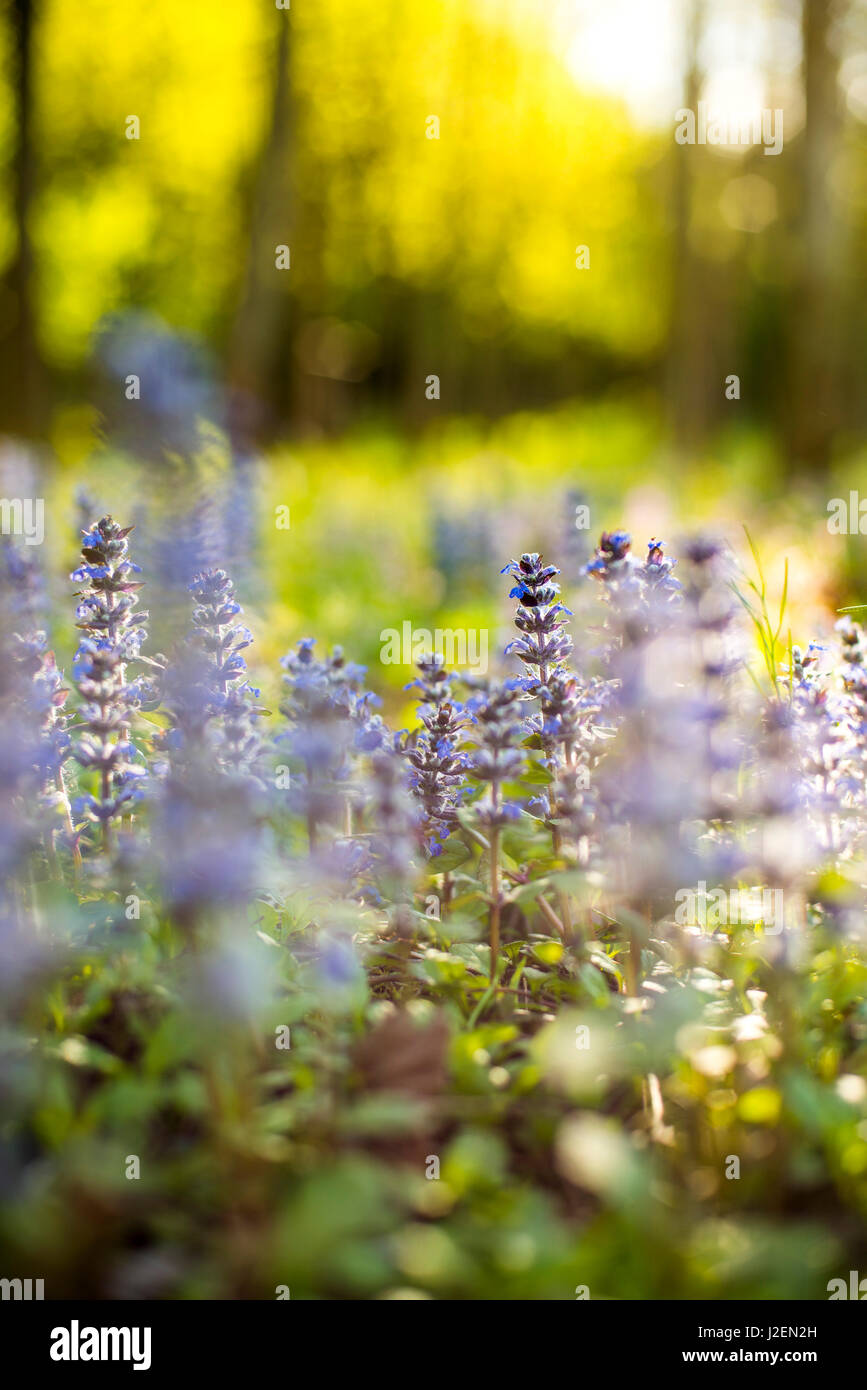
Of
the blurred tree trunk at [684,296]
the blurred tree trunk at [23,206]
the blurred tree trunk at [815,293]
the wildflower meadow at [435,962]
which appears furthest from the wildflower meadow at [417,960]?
the blurred tree trunk at [684,296]

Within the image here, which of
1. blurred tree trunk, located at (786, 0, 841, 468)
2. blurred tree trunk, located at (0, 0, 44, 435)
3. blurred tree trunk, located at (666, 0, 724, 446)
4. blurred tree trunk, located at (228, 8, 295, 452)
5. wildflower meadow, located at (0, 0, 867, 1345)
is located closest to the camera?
wildflower meadow, located at (0, 0, 867, 1345)

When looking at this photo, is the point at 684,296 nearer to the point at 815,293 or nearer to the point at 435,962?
the point at 815,293

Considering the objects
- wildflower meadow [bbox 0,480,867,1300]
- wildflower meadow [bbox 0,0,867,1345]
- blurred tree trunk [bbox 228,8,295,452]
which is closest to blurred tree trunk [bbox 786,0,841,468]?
blurred tree trunk [bbox 228,8,295,452]

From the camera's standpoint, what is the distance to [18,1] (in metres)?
9.11

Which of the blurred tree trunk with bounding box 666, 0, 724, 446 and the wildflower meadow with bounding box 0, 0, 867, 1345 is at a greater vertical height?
the blurred tree trunk with bounding box 666, 0, 724, 446

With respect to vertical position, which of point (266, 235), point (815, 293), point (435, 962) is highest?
point (266, 235)

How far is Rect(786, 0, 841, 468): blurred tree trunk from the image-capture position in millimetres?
8398

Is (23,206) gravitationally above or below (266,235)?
below

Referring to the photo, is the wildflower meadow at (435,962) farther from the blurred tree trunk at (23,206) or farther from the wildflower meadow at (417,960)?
the blurred tree trunk at (23,206)

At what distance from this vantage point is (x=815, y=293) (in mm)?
8992

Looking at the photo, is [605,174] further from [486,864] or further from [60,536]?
[486,864]

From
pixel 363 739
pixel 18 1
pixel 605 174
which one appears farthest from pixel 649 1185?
pixel 605 174

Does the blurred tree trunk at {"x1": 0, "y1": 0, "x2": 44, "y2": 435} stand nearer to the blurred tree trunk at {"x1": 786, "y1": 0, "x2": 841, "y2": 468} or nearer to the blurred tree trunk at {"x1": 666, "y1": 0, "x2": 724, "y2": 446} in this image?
the blurred tree trunk at {"x1": 786, "y1": 0, "x2": 841, "y2": 468}

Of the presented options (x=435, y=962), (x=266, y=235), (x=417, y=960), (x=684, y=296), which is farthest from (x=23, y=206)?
(x=435, y=962)
